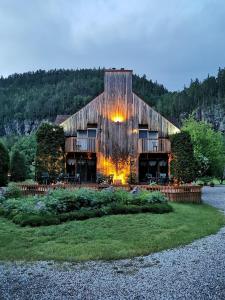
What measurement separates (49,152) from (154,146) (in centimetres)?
960

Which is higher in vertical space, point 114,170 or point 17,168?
point 17,168

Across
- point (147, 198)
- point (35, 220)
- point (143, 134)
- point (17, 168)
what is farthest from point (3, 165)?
point (17, 168)

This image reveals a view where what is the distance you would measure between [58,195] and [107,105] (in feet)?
65.6

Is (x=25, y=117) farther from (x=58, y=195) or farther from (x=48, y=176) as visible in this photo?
(x=58, y=195)

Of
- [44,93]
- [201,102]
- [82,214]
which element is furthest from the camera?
[201,102]

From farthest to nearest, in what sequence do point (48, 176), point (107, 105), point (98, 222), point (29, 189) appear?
1. point (107, 105)
2. point (48, 176)
3. point (29, 189)
4. point (98, 222)

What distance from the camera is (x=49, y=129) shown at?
3256cm

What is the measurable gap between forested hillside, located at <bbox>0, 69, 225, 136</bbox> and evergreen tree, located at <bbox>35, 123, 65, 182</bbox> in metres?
122

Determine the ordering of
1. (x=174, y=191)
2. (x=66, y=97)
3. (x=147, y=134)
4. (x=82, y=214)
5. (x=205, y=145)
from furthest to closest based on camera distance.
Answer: (x=66, y=97)
(x=205, y=145)
(x=147, y=134)
(x=174, y=191)
(x=82, y=214)

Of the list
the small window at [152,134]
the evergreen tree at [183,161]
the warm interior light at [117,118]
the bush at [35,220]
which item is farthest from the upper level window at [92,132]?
the bush at [35,220]

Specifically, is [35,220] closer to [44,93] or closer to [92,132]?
[92,132]

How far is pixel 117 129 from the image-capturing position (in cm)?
3581

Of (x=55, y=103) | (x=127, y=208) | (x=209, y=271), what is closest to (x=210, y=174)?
(x=127, y=208)

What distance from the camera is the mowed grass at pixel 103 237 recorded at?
410 inches
